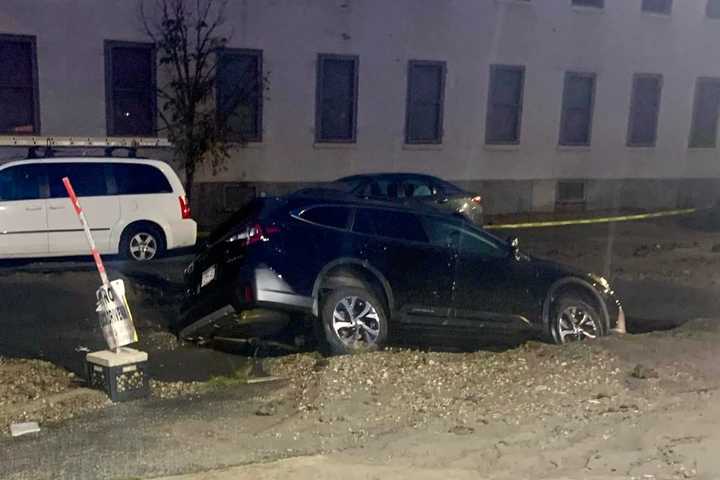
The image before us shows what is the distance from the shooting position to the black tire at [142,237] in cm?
1369

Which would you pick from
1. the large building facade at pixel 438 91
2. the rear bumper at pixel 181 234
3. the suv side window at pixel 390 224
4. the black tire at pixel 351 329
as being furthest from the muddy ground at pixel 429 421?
the large building facade at pixel 438 91

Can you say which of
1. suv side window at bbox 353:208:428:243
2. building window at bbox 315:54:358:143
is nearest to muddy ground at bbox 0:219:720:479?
suv side window at bbox 353:208:428:243

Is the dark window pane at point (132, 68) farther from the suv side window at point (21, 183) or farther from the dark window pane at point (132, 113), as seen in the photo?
the suv side window at point (21, 183)

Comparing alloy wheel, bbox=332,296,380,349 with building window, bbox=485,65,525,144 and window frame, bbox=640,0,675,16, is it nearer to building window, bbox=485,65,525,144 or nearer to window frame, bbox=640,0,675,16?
building window, bbox=485,65,525,144

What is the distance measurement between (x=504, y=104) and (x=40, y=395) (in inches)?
691

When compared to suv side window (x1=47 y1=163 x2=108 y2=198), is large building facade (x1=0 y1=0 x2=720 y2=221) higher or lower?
higher

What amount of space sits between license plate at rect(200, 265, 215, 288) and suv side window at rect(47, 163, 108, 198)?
17.1ft

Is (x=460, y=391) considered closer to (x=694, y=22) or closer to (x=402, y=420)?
(x=402, y=420)

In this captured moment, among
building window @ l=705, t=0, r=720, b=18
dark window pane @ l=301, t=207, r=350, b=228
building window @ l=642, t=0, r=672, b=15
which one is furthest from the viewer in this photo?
building window @ l=705, t=0, r=720, b=18

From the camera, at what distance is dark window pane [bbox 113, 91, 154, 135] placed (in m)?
18.6

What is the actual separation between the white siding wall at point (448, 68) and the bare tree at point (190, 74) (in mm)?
422

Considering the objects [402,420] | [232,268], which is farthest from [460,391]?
[232,268]

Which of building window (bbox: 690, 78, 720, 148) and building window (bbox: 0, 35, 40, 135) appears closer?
building window (bbox: 0, 35, 40, 135)

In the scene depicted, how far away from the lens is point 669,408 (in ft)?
21.6
